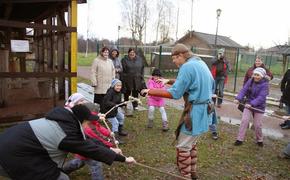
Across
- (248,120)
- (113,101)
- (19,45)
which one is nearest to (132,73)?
(113,101)

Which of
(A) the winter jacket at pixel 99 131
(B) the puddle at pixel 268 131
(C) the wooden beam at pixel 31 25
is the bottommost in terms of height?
(B) the puddle at pixel 268 131

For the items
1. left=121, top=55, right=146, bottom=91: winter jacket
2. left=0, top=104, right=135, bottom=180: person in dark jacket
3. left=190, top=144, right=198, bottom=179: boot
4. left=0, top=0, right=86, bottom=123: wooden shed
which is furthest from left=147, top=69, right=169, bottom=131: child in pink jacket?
left=0, top=104, right=135, bottom=180: person in dark jacket

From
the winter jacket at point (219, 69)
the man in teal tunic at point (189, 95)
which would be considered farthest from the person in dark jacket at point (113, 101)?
the winter jacket at point (219, 69)

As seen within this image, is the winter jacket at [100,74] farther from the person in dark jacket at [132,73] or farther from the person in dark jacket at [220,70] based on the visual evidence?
the person in dark jacket at [220,70]

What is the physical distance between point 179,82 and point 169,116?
15.3 ft

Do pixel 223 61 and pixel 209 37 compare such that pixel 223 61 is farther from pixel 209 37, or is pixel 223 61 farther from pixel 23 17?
pixel 209 37

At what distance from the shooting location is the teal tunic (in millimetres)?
3506

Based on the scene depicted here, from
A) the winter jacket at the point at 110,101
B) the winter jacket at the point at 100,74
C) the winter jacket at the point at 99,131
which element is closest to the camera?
the winter jacket at the point at 99,131

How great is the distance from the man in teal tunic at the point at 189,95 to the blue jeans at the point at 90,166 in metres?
1.03

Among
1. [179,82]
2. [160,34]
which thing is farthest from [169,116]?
[160,34]

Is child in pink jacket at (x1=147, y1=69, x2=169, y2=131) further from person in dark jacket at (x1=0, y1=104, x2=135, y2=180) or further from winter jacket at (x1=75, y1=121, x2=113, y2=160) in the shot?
person in dark jacket at (x1=0, y1=104, x2=135, y2=180)

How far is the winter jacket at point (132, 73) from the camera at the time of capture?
7832mm

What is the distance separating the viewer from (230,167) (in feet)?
16.4

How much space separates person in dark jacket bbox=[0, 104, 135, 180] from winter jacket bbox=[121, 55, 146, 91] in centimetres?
523
